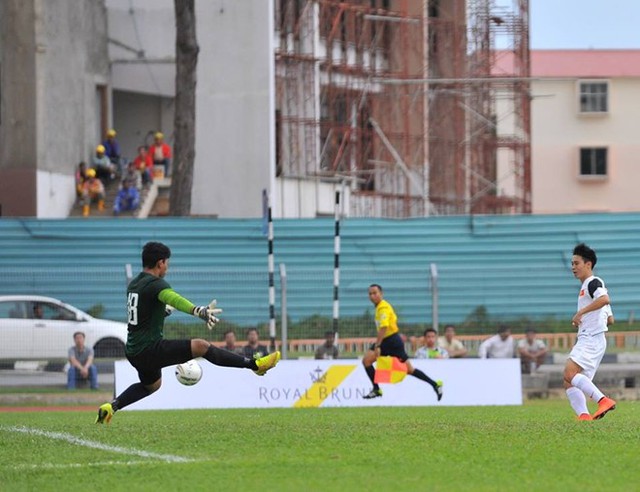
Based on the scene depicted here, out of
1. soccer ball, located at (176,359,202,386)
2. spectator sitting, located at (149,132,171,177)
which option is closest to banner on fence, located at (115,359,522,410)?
soccer ball, located at (176,359,202,386)

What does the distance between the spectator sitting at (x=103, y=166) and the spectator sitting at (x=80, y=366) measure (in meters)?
15.6

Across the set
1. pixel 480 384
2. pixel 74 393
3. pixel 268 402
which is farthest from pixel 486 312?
pixel 74 393

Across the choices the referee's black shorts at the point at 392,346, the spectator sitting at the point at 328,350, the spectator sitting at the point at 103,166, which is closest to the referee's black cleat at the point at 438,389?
the referee's black shorts at the point at 392,346

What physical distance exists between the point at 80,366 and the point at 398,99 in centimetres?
2432

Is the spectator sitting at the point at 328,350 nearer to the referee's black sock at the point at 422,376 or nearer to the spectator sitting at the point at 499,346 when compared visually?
the spectator sitting at the point at 499,346

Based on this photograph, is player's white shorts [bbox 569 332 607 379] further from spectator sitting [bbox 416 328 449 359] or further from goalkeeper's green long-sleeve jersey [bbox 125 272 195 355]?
spectator sitting [bbox 416 328 449 359]

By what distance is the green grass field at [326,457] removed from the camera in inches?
400

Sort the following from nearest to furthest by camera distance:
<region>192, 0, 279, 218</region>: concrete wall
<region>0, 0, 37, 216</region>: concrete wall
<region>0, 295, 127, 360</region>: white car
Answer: <region>0, 295, 127, 360</region>: white car
<region>0, 0, 37, 216</region>: concrete wall
<region>192, 0, 279, 218</region>: concrete wall

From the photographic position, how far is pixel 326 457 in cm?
1148

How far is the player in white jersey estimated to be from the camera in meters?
15.2

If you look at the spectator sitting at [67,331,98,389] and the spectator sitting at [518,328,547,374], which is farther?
the spectator sitting at [518,328,547,374]

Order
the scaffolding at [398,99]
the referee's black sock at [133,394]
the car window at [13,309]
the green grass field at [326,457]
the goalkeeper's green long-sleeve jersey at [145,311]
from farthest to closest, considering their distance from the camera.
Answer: the scaffolding at [398,99] → the car window at [13,309] → the referee's black sock at [133,394] → the goalkeeper's green long-sleeve jersey at [145,311] → the green grass field at [326,457]

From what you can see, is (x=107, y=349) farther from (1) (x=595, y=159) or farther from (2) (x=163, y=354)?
(1) (x=595, y=159)

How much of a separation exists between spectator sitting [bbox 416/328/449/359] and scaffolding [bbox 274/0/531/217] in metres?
18.5
